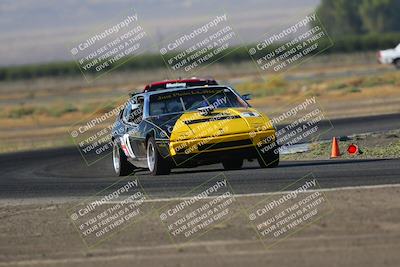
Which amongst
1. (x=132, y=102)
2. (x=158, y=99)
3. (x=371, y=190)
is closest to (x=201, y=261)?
(x=371, y=190)

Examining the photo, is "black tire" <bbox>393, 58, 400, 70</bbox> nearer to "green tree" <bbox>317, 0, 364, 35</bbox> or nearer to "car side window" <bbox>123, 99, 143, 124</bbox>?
"car side window" <bbox>123, 99, 143, 124</bbox>

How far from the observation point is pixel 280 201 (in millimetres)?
11016

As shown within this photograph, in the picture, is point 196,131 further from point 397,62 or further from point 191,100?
point 397,62

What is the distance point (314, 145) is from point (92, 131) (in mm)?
16373

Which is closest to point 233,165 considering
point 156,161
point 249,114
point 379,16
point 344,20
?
point 249,114

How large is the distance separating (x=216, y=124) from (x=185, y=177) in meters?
0.91

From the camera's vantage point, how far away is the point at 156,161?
14.9m

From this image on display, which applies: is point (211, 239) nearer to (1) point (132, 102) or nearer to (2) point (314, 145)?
(1) point (132, 102)

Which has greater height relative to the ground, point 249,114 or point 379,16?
point 249,114

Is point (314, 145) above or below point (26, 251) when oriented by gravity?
below

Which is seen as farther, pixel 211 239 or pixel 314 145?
pixel 314 145

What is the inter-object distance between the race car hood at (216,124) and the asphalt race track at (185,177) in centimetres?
63

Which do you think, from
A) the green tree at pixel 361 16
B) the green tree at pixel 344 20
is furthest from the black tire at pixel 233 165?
the green tree at pixel 344 20

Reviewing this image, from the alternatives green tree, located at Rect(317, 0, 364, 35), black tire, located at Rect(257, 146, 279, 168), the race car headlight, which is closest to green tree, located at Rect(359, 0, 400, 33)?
green tree, located at Rect(317, 0, 364, 35)
